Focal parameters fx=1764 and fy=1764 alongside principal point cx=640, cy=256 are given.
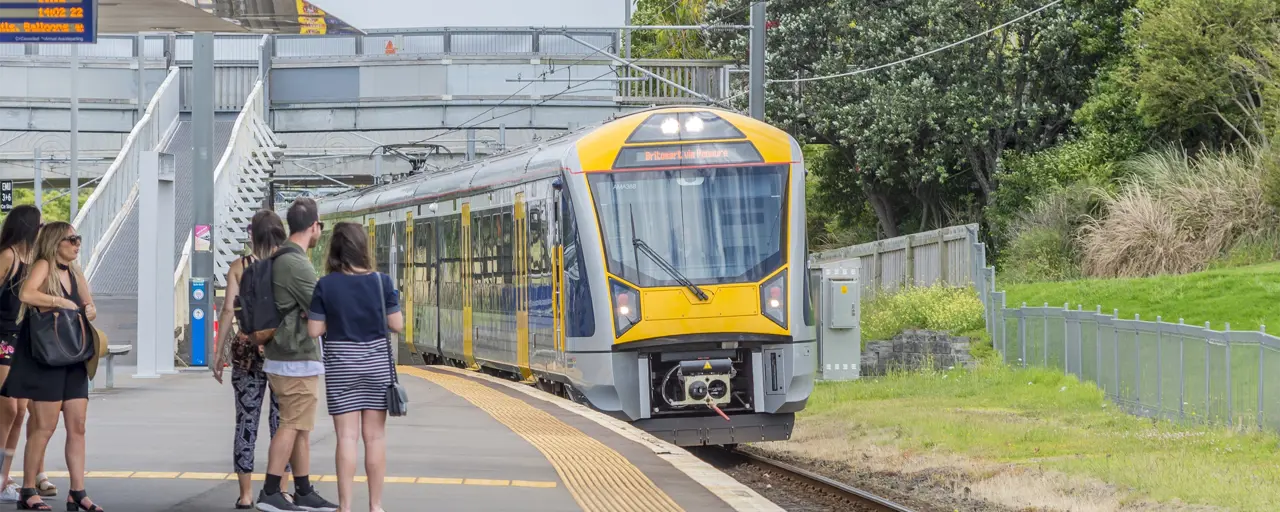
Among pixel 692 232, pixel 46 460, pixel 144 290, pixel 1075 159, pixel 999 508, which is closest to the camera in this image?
pixel 46 460

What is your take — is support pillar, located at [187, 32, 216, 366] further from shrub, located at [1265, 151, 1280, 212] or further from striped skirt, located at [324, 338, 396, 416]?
shrub, located at [1265, 151, 1280, 212]

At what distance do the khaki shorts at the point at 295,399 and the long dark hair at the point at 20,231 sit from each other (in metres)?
1.72

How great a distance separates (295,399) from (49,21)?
342 inches

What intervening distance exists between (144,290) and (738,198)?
7898mm

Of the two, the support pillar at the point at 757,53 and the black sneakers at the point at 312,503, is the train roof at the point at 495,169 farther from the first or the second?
the black sneakers at the point at 312,503

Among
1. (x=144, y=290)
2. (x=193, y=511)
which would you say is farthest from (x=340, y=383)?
(x=144, y=290)

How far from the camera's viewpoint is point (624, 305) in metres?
16.3

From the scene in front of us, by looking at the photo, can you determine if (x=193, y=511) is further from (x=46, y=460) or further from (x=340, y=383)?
(x=46, y=460)

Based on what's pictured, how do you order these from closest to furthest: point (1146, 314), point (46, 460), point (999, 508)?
point (46, 460) → point (999, 508) → point (1146, 314)

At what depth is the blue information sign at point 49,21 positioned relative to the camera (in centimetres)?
1648

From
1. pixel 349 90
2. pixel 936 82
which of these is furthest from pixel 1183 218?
pixel 349 90

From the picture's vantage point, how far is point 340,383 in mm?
8867

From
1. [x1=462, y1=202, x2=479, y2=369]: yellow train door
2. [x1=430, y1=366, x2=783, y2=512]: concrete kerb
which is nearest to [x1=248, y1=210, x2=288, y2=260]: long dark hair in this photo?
[x1=430, y1=366, x2=783, y2=512]: concrete kerb

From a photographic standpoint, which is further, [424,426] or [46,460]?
[424,426]
